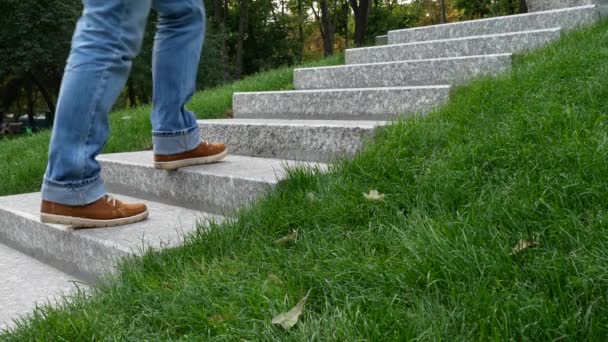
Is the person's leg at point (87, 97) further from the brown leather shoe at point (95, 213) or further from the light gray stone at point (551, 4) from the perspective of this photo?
the light gray stone at point (551, 4)

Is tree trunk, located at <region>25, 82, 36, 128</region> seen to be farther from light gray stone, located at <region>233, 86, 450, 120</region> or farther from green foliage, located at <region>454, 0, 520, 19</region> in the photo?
light gray stone, located at <region>233, 86, 450, 120</region>

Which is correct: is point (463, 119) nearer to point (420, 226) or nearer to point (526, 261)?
point (420, 226)

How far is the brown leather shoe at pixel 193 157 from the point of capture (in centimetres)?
336

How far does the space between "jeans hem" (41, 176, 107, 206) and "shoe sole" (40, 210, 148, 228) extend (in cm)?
8

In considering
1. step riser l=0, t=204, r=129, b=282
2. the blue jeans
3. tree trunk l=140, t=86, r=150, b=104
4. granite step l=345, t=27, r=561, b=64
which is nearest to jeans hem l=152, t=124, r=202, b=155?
the blue jeans

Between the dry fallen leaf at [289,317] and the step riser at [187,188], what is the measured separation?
3.69 ft

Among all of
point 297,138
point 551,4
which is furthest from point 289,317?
point 551,4

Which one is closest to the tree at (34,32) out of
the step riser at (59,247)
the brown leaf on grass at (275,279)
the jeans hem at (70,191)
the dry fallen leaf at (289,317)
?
the step riser at (59,247)

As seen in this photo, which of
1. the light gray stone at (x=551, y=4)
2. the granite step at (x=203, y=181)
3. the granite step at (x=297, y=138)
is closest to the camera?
the granite step at (x=203, y=181)

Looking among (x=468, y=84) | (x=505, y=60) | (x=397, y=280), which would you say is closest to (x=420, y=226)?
(x=397, y=280)

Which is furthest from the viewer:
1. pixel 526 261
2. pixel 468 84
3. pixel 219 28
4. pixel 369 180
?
pixel 219 28

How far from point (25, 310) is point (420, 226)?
1.61 m

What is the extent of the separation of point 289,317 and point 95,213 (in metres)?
1.41

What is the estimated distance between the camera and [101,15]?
257 centimetres
